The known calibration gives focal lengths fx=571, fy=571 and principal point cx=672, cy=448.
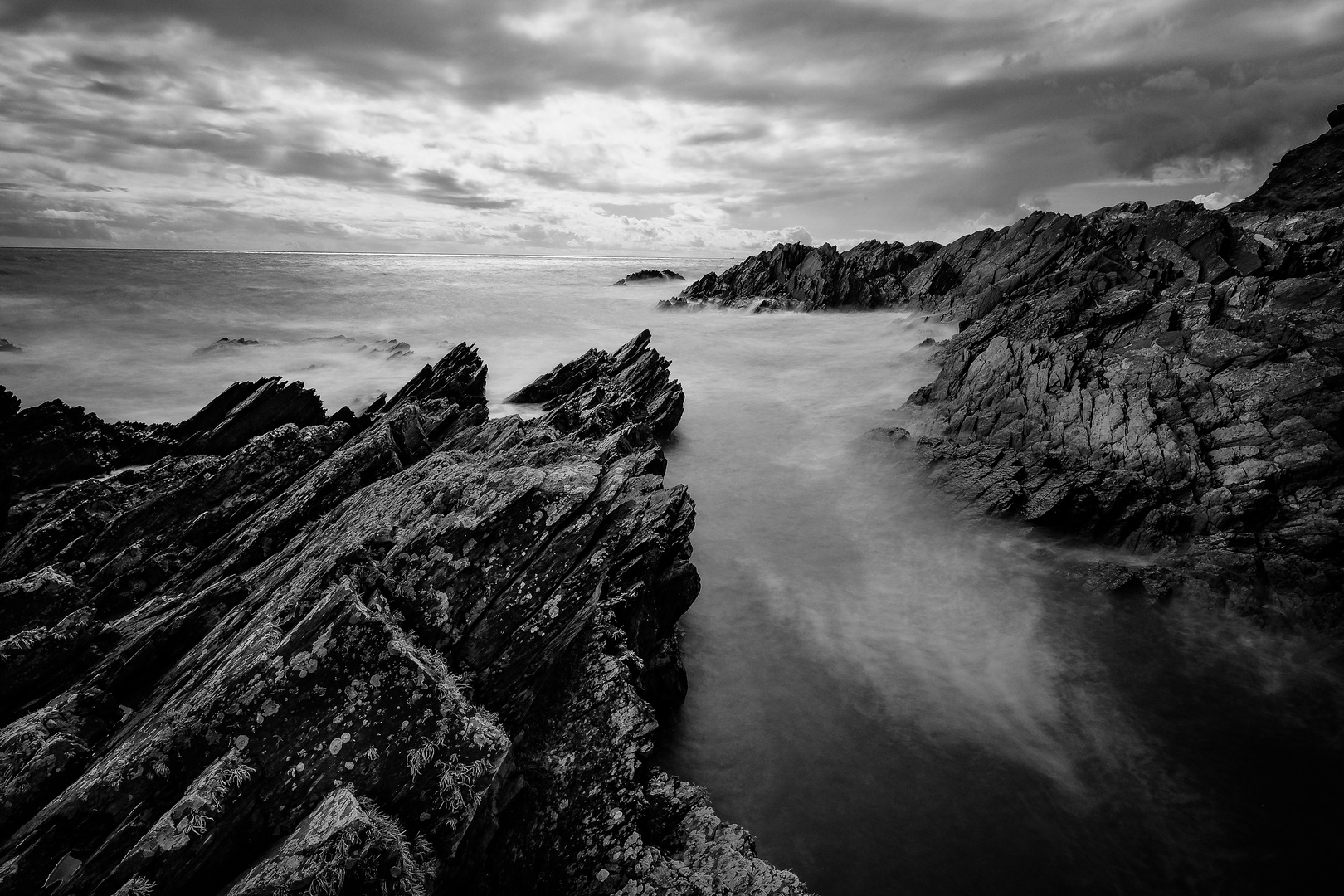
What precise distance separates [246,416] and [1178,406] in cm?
3513

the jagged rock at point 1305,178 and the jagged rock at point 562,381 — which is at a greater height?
the jagged rock at point 1305,178

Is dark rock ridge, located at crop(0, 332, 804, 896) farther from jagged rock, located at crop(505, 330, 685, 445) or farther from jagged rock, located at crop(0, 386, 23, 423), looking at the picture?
jagged rock, located at crop(0, 386, 23, 423)

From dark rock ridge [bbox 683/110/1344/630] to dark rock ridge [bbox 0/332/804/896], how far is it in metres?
15.6

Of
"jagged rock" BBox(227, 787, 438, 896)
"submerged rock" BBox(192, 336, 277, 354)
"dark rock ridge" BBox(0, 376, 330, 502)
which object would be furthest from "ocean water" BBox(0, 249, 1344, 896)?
"submerged rock" BBox(192, 336, 277, 354)

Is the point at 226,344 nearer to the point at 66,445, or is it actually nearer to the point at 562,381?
the point at 66,445

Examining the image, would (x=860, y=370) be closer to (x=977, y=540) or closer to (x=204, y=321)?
(x=977, y=540)

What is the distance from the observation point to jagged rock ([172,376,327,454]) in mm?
21250

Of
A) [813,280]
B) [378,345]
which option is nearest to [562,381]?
[378,345]

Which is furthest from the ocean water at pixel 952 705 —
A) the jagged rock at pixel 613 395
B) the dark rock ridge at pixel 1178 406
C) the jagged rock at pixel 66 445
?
the jagged rock at pixel 66 445

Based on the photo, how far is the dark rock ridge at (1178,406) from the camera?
56.1ft

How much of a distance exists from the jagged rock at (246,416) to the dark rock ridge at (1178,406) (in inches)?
1037

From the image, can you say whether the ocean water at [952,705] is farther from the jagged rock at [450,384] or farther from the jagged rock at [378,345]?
the jagged rock at [378,345]

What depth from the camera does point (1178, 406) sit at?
70.0 ft

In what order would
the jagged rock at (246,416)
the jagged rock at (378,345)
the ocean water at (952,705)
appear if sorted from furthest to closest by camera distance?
the jagged rock at (378,345), the jagged rock at (246,416), the ocean water at (952,705)
